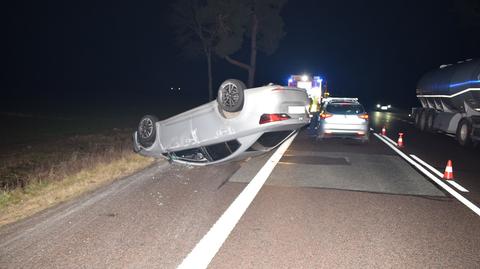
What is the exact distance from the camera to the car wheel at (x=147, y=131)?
9.26 m

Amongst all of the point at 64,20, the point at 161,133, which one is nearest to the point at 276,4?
the point at 161,133

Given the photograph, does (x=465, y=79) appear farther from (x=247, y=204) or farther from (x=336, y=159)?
(x=247, y=204)

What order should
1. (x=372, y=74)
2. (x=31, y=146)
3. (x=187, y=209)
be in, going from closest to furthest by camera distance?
(x=187, y=209) → (x=31, y=146) → (x=372, y=74)

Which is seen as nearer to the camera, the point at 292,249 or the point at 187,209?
the point at 292,249

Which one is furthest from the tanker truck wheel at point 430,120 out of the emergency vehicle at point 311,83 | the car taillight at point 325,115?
the emergency vehicle at point 311,83

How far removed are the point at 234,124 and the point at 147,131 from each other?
246 cm

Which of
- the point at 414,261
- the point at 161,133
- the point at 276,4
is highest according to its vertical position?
the point at 276,4

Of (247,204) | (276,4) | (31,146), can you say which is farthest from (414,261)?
(276,4)

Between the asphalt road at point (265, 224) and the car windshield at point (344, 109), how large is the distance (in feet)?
17.9

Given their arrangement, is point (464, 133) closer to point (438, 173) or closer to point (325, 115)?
point (325, 115)

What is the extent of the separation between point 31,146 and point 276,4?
3601 centimetres

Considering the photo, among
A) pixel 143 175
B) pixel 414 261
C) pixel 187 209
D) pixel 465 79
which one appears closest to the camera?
pixel 414 261

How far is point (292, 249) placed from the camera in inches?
190

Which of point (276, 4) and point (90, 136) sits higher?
point (276, 4)
